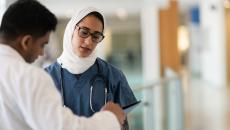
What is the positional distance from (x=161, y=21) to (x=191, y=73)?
10.8 meters

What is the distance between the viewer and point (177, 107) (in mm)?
5184

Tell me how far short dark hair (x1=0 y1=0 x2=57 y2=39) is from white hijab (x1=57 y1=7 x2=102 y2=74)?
1.52 feet

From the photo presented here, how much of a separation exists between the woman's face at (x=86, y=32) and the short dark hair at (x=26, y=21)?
45 cm

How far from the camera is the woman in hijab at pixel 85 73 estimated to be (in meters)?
1.89

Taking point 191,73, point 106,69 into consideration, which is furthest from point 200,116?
point 191,73

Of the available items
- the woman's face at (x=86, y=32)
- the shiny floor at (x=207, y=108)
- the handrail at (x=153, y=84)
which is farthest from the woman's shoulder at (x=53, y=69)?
the shiny floor at (x=207, y=108)

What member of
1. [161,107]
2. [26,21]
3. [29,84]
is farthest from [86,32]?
[161,107]

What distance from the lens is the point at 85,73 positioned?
1924 millimetres

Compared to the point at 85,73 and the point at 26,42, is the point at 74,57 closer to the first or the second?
the point at 85,73

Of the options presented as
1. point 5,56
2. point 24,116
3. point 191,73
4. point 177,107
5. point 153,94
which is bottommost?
point 191,73

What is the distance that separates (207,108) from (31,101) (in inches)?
290

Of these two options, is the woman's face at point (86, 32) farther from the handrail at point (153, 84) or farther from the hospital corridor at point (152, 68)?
the handrail at point (153, 84)

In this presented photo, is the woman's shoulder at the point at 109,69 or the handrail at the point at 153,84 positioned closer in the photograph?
the woman's shoulder at the point at 109,69

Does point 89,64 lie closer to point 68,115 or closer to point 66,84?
point 66,84
